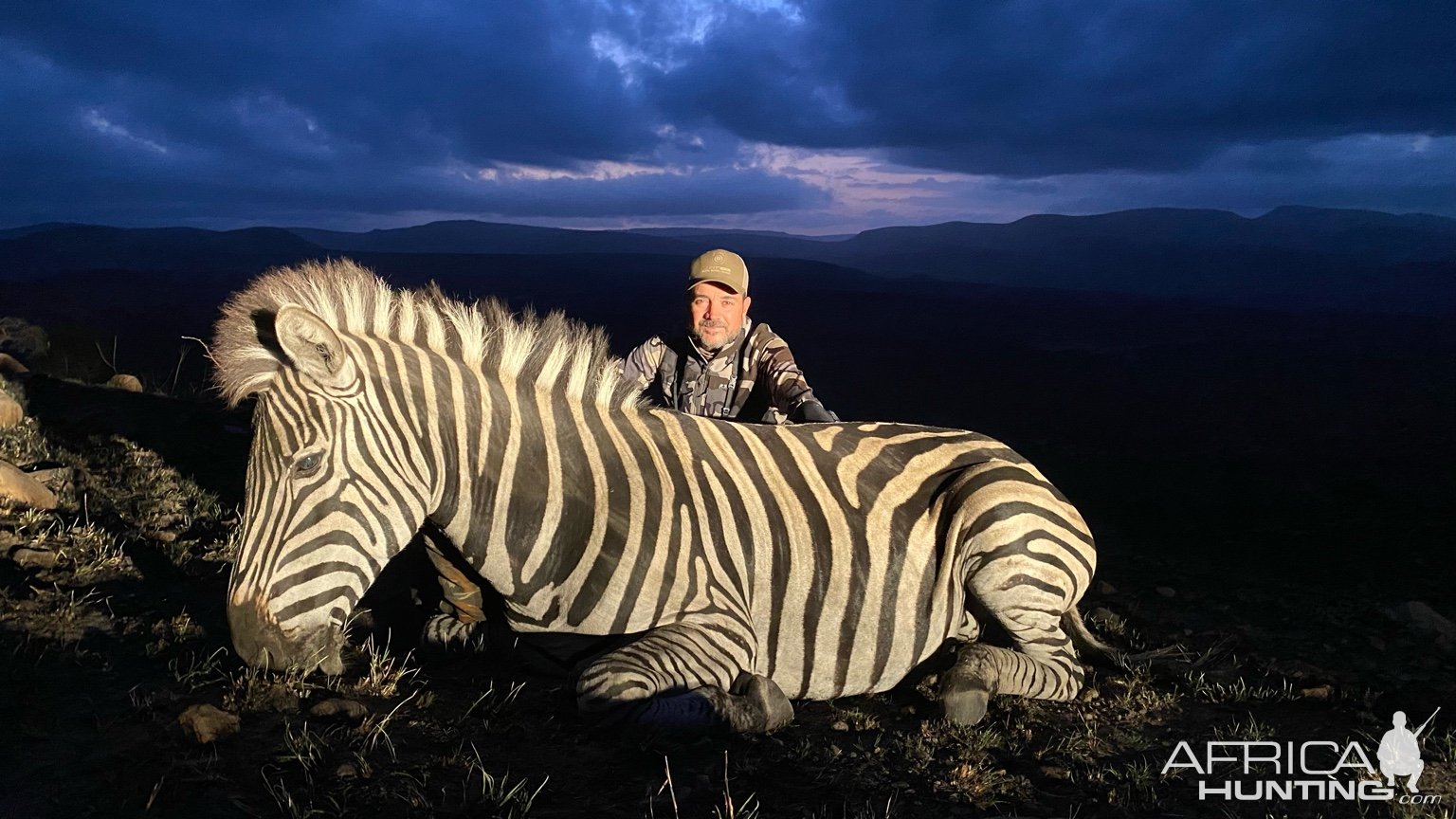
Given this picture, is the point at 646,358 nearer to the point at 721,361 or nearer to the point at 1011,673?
the point at 721,361

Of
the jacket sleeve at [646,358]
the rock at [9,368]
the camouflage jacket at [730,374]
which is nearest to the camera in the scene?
the camouflage jacket at [730,374]

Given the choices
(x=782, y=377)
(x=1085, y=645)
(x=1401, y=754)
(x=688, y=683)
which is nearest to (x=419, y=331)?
(x=688, y=683)

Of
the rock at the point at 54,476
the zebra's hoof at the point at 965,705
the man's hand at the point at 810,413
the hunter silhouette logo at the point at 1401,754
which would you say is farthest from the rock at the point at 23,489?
the hunter silhouette logo at the point at 1401,754

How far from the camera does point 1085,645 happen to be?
175 inches

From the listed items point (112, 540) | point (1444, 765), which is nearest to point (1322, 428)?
point (1444, 765)

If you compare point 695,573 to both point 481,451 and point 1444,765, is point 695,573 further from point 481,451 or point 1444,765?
point 1444,765

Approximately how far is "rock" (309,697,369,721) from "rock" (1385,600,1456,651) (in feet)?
18.4

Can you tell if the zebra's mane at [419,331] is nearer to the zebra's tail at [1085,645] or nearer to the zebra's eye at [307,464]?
the zebra's eye at [307,464]

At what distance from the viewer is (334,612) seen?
10.3ft

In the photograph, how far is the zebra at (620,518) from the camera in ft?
10.1

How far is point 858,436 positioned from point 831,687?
3.83ft

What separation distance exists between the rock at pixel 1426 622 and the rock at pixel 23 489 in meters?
8.20

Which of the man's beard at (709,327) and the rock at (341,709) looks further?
the man's beard at (709,327)

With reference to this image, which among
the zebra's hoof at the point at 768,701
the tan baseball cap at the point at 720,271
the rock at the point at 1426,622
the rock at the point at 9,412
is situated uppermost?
the tan baseball cap at the point at 720,271
